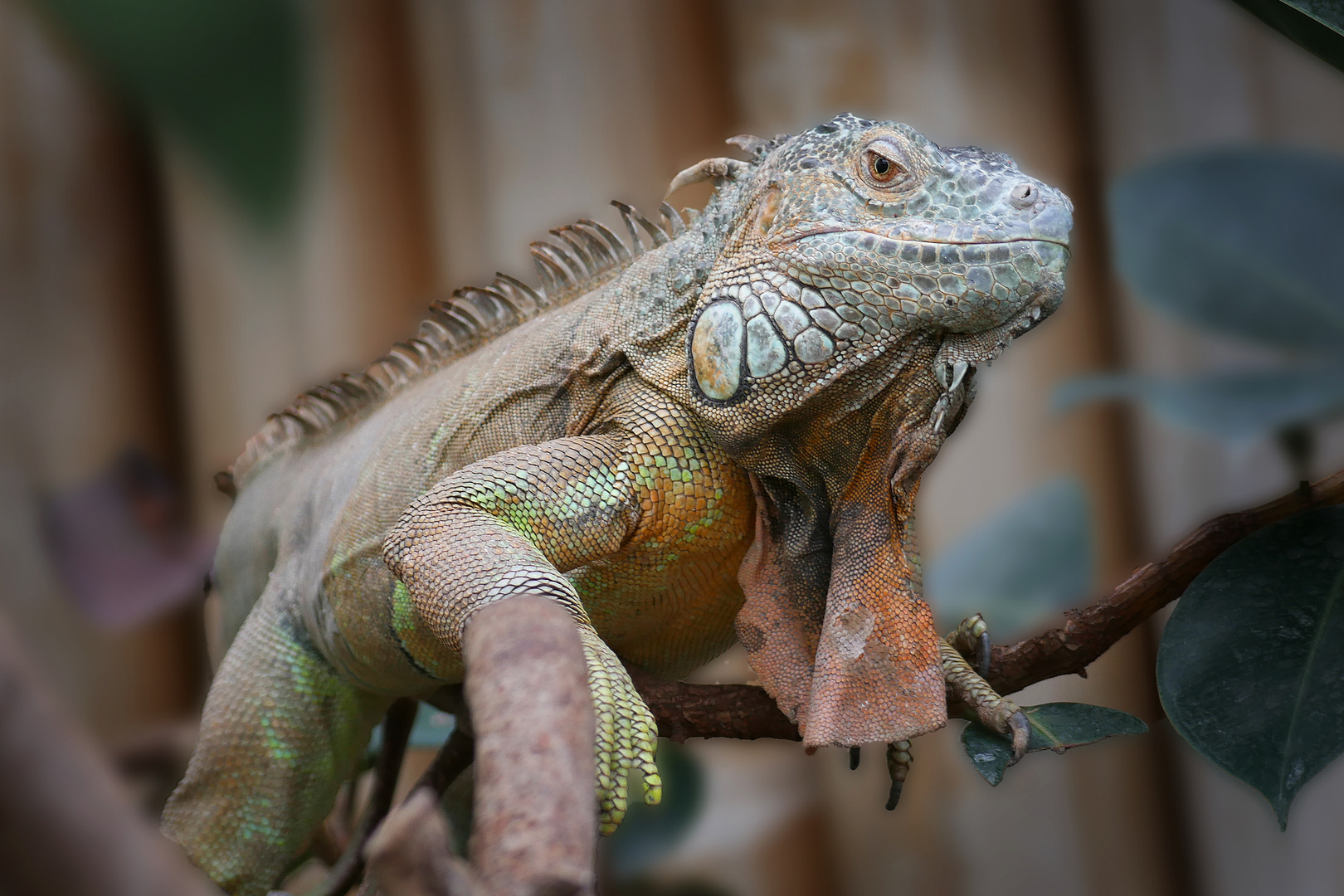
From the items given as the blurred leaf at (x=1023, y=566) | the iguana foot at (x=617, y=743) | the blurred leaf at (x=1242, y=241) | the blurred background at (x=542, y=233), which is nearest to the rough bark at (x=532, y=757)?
the iguana foot at (x=617, y=743)

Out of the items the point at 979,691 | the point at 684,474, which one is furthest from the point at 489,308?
the point at 979,691

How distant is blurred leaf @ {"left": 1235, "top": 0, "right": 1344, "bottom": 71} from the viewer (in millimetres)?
1212

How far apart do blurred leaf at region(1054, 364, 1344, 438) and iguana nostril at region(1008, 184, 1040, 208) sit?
4.78 ft

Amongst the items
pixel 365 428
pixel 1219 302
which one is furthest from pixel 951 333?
pixel 1219 302

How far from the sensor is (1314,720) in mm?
1166

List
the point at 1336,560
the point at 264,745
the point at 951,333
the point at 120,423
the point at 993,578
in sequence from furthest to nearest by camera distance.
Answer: the point at 120,423, the point at 993,578, the point at 264,745, the point at 1336,560, the point at 951,333

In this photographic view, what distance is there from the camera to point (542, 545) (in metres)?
1.17

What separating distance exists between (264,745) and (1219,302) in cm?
217

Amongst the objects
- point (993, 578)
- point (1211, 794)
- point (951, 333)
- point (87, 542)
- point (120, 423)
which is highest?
point (951, 333)

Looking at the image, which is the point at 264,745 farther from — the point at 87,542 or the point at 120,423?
the point at 120,423

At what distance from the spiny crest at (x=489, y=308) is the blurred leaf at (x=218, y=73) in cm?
170

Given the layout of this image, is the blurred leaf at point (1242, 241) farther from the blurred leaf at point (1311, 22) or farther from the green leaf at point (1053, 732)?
the green leaf at point (1053, 732)

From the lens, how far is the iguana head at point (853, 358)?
3.73 ft

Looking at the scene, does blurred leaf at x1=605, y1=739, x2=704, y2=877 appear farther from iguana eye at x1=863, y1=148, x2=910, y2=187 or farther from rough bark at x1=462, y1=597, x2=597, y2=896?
rough bark at x1=462, y1=597, x2=597, y2=896
